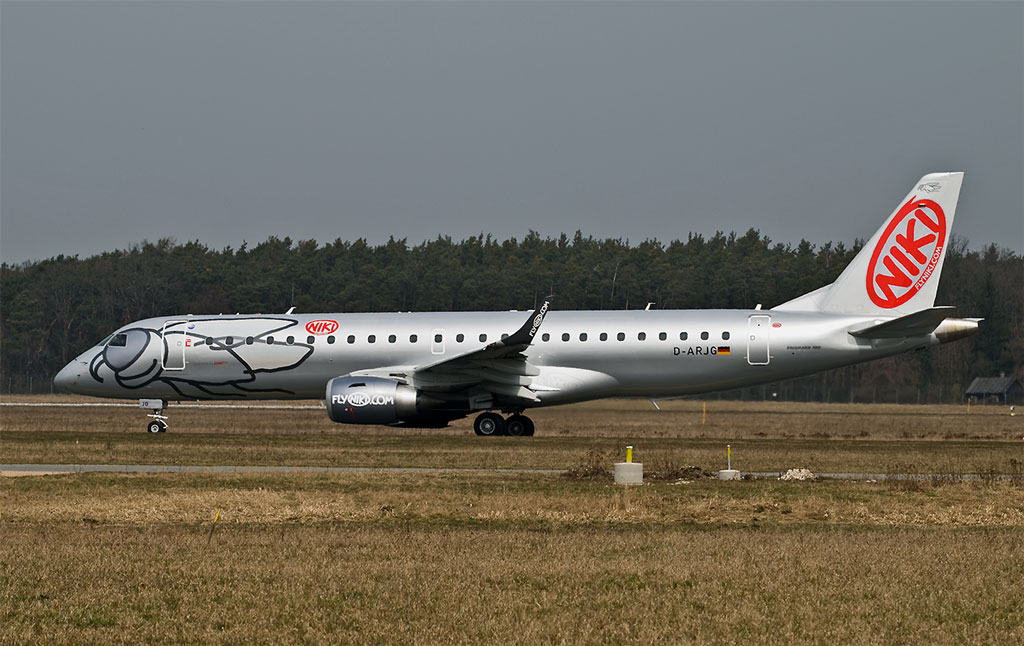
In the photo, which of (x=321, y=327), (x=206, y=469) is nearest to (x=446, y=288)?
(x=321, y=327)

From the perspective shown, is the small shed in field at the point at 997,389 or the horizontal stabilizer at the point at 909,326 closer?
the horizontal stabilizer at the point at 909,326

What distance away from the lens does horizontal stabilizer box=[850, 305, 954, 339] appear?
1283 inches

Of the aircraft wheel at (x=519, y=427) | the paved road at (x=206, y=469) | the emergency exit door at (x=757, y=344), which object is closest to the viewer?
the paved road at (x=206, y=469)

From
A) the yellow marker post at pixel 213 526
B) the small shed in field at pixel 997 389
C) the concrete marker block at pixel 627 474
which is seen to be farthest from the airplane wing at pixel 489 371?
the small shed in field at pixel 997 389

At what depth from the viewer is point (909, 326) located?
33.2 m

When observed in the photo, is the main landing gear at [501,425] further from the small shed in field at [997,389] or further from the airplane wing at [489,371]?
the small shed in field at [997,389]

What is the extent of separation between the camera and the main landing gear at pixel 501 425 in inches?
1387

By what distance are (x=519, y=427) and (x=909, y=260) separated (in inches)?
448

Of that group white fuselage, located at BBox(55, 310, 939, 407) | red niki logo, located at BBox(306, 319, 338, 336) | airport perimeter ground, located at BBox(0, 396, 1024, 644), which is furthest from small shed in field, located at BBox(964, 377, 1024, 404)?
airport perimeter ground, located at BBox(0, 396, 1024, 644)

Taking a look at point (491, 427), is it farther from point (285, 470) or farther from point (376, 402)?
point (285, 470)

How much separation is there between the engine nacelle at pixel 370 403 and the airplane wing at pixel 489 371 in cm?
94

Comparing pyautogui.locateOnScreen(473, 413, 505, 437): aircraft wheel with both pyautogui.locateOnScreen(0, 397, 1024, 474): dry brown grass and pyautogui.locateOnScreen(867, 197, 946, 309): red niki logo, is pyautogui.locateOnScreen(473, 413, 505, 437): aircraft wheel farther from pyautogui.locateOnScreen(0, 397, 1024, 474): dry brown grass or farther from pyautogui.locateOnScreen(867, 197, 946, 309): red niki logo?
pyautogui.locateOnScreen(867, 197, 946, 309): red niki logo

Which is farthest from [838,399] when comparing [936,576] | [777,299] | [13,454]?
[936,576]

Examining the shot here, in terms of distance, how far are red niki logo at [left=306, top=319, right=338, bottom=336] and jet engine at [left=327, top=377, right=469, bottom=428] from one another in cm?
288
